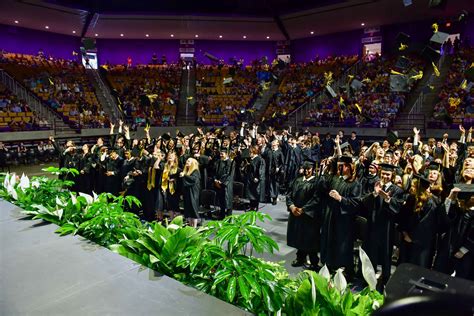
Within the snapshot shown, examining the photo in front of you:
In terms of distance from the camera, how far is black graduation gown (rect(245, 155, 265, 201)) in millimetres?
8367

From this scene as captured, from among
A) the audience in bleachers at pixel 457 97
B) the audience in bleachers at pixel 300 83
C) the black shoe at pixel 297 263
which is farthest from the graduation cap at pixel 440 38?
the audience in bleachers at pixel 300 83

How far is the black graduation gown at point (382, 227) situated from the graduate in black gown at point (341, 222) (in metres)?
0.22

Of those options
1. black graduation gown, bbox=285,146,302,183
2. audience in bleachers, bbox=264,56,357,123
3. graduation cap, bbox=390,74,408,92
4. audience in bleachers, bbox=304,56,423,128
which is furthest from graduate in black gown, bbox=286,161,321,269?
audience in bleachers, bbox=264,56,357,123

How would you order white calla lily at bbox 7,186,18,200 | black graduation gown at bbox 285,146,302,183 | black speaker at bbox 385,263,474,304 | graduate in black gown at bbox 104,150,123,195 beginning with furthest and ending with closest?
1. black graduation gown at bbox 285,146,302,183
2. graduate in black gown at bbox 104,150,123,195
3. white calla lily at bbox 7,186,18,200
4. black speaker at bbox 385,263,474,304

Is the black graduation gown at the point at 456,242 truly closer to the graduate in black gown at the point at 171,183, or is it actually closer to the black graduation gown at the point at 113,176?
the graduate in black gown at the point at 171,183

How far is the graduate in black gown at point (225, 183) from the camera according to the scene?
7594 millimetres

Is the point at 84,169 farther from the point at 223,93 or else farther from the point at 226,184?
→ the point at 223,93

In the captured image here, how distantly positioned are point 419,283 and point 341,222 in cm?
352

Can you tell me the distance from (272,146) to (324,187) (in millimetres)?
4559

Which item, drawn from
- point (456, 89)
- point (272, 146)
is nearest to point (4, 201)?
point (272, 146)

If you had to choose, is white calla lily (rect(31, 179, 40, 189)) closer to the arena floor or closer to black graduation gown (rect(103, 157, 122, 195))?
the arena floor

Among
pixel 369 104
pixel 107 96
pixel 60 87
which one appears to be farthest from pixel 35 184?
pixel 107 96

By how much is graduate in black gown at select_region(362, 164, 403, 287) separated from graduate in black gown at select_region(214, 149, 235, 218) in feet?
11.4

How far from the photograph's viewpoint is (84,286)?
2.12 m
